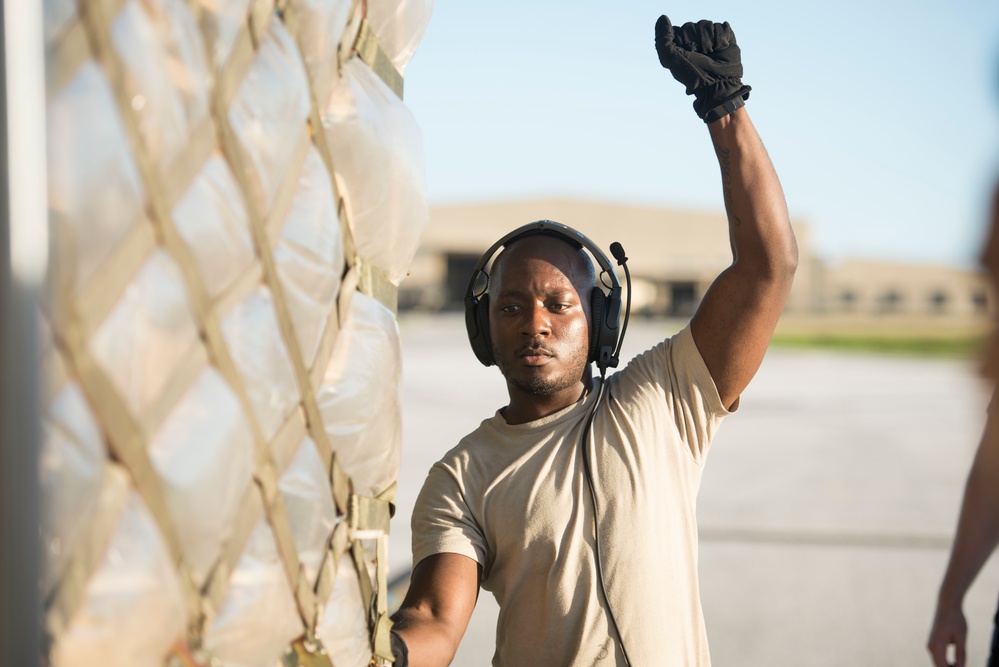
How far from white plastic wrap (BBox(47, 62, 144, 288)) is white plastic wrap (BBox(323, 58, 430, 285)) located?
0.34 metres

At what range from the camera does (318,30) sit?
1.07 metres

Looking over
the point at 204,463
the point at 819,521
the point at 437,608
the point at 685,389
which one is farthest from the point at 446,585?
the point at 819,521

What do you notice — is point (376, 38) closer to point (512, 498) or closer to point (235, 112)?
point (235, 112)

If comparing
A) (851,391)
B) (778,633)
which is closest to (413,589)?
(778,633)

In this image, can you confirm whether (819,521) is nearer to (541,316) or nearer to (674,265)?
(541,316)

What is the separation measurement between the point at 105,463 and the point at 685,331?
1.37 metres

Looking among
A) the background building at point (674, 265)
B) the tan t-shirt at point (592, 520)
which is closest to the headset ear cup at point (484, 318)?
the tan t-shirt at point (592, 520)

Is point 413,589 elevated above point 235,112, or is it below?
below

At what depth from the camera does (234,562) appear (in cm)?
94

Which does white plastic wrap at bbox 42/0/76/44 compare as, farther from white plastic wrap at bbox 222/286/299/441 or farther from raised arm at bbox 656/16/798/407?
raised arm at bbox 656/16/798/407

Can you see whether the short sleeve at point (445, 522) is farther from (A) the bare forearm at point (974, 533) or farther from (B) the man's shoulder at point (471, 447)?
(A) the bare forearm at point (974, 533)

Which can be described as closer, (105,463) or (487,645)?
(105,463)

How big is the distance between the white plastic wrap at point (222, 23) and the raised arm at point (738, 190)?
1.07 metres

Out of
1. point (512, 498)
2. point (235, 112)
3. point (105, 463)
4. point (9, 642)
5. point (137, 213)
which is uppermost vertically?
point (235, 112)
